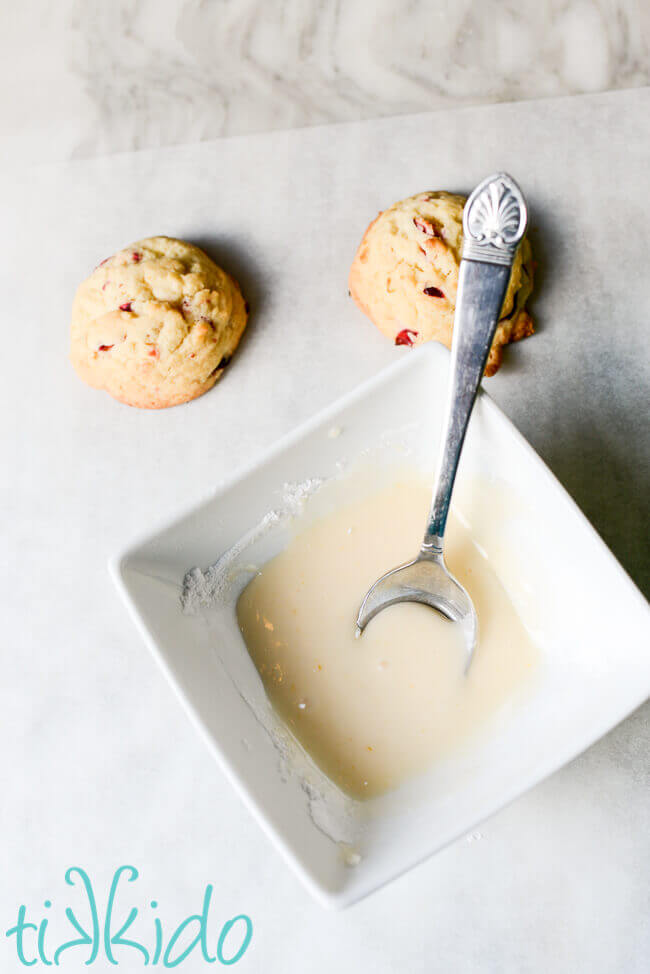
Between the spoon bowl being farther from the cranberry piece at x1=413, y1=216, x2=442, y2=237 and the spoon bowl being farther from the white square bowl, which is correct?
the cranberry piece at x1=413, y1=216, x2=442, y2=237

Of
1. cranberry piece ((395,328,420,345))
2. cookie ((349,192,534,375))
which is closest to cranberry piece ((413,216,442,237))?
cookie ((349,192,534,375))

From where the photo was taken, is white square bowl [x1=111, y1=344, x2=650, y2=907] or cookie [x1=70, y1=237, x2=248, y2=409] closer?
white square bowl [x1=111, y1=344, x2=650, y2=907]

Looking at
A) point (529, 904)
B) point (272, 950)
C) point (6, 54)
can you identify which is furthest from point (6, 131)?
point (529, 904)

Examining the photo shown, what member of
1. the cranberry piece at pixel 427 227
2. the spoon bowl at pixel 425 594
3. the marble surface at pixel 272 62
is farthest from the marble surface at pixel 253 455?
the spoon bowl at pixel 425 594

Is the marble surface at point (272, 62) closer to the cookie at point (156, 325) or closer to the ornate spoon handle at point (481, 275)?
the cookie at point (156, 325)

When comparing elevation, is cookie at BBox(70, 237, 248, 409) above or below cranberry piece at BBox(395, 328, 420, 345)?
above

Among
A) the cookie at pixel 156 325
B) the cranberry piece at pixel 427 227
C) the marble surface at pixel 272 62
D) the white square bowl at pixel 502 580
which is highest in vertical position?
the marble surface at pixel 272 62

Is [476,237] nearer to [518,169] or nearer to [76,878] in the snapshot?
[518,169]

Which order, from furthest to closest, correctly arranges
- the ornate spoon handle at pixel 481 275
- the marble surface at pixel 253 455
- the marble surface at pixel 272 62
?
1. the marble surface at pixel 272 62
2. the marble surface at pixel 253 455
3. the ornate spoon handle at pixel 481 275
